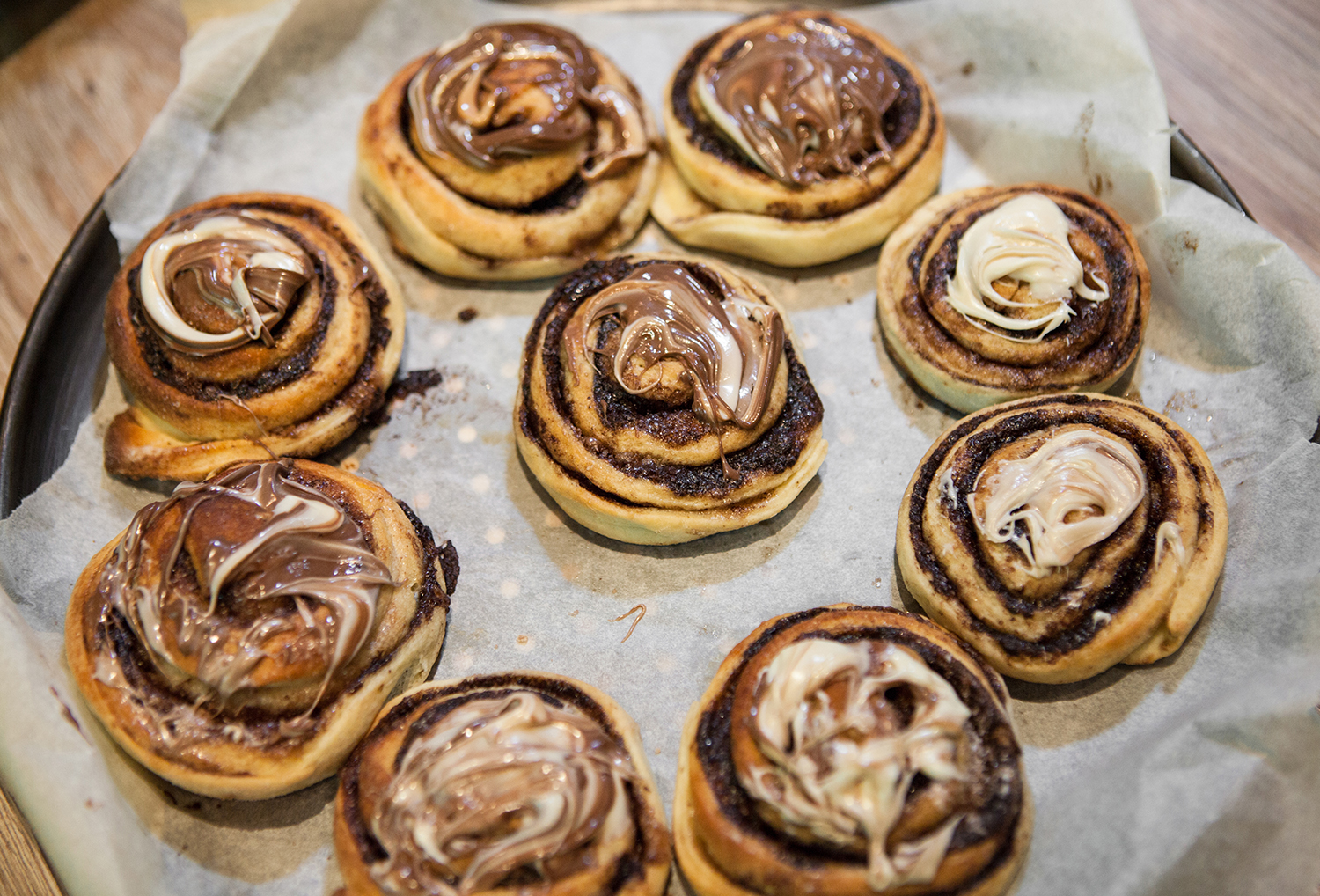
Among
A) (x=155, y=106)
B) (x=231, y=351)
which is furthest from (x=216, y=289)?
(x=155, y=106)

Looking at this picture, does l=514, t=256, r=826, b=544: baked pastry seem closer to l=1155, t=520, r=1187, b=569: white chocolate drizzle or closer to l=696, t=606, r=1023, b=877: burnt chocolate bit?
l=696, t=606, r=1023, b=877: burnt chocolate bit

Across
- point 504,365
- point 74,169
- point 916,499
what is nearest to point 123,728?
point 504,365

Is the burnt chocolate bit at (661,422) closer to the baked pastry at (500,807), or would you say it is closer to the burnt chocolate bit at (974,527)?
the burnt chocolate bit at (974,527)

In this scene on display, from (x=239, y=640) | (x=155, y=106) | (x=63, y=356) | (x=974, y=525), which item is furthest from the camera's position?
(x=155, y=106)

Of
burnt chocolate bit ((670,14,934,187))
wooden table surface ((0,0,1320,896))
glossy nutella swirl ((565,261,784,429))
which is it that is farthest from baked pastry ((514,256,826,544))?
wooden table surface ((0,0,1320,896))

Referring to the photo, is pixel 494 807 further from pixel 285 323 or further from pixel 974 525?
pixel 285 323

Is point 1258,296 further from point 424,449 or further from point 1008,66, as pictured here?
point 424,449

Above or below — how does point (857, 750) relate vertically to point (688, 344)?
below

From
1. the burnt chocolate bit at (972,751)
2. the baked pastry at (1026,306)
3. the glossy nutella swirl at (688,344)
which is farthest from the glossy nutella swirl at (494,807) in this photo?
the baked pastry at (1026,306)
